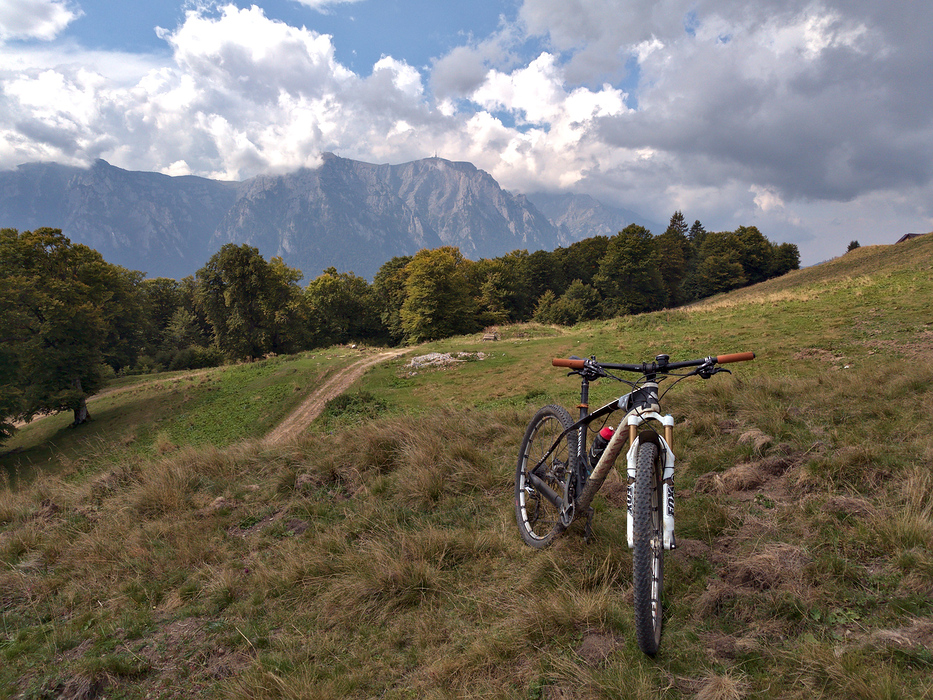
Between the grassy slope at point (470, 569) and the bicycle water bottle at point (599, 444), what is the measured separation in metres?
0.76

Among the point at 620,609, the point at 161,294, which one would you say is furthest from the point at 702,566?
the point at 161,294

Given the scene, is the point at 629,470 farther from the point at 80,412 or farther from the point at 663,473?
the point at 80,412

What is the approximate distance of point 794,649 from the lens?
2.48 metres

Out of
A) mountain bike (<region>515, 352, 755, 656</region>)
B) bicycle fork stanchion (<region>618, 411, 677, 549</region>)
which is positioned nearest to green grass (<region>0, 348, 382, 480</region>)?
mountain bike (<region>515, 352, 755, 656</region>)

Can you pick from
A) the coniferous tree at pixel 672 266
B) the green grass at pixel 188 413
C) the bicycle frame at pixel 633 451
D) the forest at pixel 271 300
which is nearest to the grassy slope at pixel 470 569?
the bicycle frame at pixel 633 451

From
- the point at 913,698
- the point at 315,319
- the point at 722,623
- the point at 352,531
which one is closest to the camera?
the point at 913,698

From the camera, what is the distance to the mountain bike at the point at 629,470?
2653 mm

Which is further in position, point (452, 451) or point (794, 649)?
point (452, 451)

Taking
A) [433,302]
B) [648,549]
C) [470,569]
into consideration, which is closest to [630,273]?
[433,302]

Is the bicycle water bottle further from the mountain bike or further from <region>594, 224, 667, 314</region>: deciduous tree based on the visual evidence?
<region>594, 224, 667, 314</region>: deciduous tree

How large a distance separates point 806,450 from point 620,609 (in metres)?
3.42

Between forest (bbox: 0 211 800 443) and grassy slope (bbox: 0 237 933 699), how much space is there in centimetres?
2415

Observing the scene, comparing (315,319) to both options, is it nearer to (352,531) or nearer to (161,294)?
(161,294)

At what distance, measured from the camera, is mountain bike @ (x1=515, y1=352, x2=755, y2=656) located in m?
2.65
